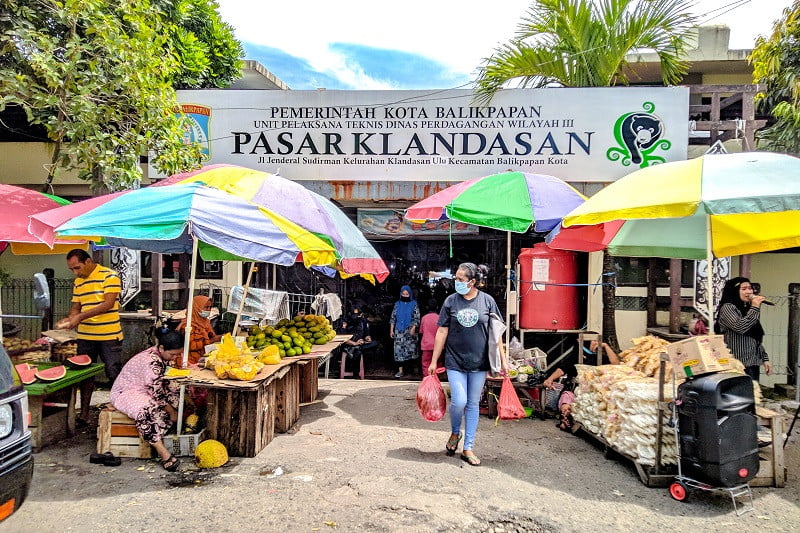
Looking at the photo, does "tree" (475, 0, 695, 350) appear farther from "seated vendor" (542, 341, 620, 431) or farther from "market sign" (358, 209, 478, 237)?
"market sign" (358, 209, 478, 237)

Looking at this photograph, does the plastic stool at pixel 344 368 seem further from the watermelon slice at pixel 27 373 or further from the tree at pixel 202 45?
the tree at pixel 202 45

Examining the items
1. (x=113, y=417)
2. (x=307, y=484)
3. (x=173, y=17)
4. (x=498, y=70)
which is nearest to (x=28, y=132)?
(x=173, y=17)

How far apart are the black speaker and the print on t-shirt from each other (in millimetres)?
1823

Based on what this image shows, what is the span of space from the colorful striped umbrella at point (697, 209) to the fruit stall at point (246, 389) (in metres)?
3.28

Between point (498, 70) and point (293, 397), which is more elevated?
point (498, 70)

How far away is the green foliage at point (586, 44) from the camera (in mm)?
8078

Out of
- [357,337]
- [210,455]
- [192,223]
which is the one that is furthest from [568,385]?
[192,223]

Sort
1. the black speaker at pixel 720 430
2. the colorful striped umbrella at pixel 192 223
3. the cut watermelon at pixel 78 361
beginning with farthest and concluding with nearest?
1. the cut watermelon at pixel 78 361
2. the colorful striped umbrella at pixel 192 223
3. the black speaker at pixel 720 430

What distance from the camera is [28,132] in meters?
10.5

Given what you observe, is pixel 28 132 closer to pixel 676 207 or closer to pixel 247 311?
pixel 247 311

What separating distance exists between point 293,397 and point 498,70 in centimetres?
575

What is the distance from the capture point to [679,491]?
4.32 metres

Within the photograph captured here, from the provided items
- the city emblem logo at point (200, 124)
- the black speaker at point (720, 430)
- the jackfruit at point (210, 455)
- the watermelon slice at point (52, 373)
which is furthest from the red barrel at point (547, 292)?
the watermelon slice at point (52, 373)

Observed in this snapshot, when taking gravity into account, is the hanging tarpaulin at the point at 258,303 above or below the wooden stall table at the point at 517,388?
above
